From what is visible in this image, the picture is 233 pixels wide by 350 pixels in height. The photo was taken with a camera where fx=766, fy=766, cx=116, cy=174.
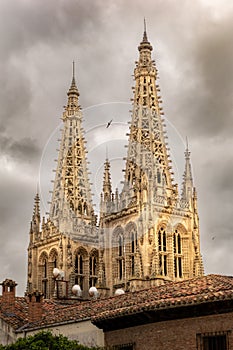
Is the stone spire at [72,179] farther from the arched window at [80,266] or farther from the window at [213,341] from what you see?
the window at [213,341]

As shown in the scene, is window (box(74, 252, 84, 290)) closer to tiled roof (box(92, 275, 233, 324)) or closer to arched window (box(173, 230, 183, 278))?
arched window (box(173, 230, 183, 278))

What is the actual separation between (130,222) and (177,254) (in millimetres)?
5823

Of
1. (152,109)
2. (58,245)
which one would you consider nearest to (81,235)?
(58,245)

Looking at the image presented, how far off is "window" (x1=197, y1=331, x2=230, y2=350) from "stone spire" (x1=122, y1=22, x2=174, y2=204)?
2155 inches

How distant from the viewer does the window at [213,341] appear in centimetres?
2152

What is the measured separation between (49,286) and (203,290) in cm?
6728

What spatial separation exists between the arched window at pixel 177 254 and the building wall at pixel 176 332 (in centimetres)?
5394

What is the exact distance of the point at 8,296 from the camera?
33531 millimetres

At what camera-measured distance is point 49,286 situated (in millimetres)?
89438

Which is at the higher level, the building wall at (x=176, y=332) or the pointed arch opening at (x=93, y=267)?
the pointed arch opening at (x=93, y=267)

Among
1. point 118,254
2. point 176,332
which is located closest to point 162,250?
point 118,254

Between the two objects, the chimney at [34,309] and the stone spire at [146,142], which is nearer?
the chimney at [34,309]

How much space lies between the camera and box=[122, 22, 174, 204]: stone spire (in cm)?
7888

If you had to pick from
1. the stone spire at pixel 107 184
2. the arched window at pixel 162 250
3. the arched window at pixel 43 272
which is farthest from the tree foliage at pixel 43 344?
the arched window at pixel 43 272
